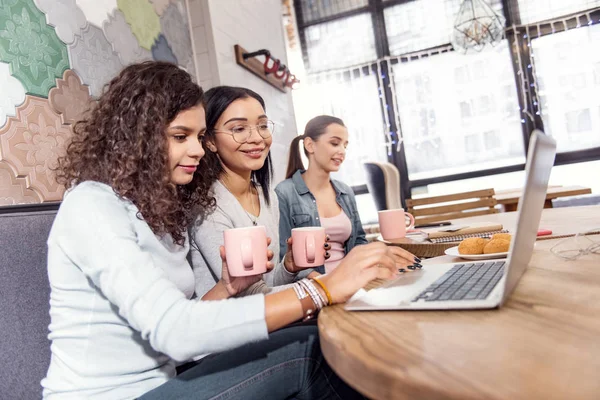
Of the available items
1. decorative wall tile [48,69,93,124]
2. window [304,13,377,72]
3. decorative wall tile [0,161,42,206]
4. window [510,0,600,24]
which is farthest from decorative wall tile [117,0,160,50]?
window [510,0,600,24]

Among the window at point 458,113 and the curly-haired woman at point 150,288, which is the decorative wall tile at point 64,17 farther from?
the window at point 458,113

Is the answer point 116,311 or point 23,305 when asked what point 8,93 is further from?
point 116,311

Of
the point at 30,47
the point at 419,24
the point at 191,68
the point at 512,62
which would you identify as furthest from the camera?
the point at 419,24

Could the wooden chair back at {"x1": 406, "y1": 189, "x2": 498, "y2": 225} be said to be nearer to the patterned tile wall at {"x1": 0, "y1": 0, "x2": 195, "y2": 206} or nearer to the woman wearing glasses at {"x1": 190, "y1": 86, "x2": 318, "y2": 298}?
the woman wearing glasses at {"x1": 190, "y1": 86, "x2": 318, "y2": 298}

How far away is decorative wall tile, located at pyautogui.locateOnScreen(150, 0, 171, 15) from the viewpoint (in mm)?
2258

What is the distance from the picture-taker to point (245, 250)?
3.10 ft

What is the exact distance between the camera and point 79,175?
0.99 meters

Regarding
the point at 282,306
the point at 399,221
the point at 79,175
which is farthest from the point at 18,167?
the point at 399,221

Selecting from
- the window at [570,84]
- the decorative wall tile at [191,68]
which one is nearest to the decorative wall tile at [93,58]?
the decorative wall tile at [191,68]

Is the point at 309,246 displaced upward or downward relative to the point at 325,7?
downward

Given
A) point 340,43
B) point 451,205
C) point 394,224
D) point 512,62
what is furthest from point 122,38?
point 512,62

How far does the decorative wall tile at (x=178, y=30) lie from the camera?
2.37 m

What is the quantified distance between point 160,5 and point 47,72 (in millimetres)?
989

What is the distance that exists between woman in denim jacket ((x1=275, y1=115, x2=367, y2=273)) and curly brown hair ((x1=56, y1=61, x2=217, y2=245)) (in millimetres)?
1036
